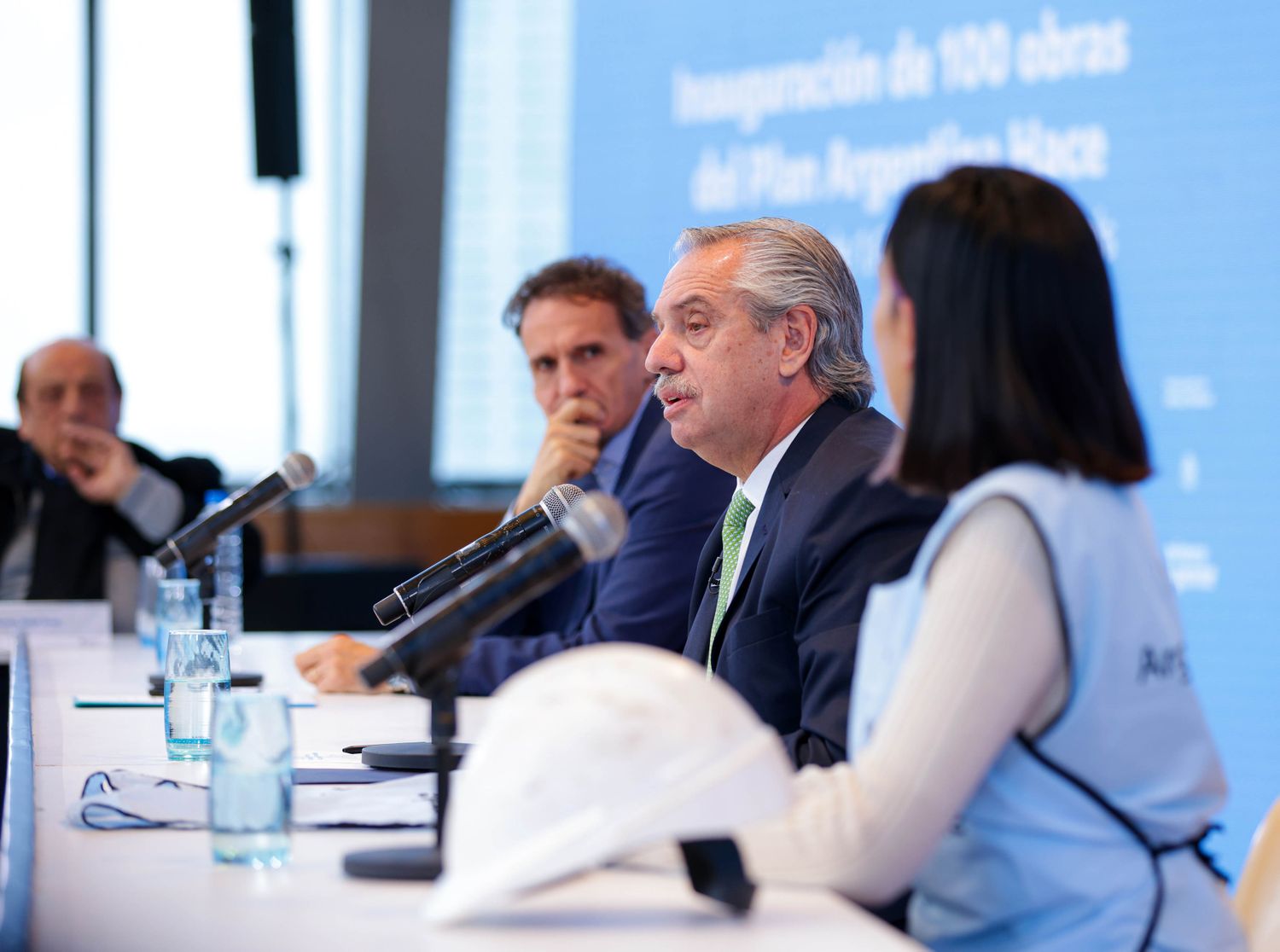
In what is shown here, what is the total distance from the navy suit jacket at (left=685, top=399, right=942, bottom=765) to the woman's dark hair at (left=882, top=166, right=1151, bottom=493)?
1.54ft

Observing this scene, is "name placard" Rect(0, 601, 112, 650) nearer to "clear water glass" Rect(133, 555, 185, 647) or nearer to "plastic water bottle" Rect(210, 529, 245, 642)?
"clear water glass" Rect(133, 555, 185, 647)

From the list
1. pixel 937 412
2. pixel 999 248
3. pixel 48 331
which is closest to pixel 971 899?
pixel 937 412

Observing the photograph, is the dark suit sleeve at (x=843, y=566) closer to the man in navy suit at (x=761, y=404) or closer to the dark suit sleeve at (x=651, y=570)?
the man in navy suit at (x=761, y=404)

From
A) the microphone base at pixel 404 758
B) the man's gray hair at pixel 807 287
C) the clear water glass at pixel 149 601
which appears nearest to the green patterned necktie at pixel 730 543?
A: the man's gray hair at pixel 807 287

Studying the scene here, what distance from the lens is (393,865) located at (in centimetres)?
116

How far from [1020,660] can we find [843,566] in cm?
60

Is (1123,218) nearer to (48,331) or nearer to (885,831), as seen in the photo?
(885,831)

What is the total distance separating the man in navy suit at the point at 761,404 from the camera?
178cm

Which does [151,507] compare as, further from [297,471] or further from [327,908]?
[327,908]

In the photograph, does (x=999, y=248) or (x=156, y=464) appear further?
(x=156, y=464)

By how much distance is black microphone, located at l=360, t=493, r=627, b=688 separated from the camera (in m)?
1.12

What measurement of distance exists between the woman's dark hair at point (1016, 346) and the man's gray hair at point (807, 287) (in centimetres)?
82

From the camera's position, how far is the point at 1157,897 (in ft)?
3.76

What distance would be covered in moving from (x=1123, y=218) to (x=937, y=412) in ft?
8.41
